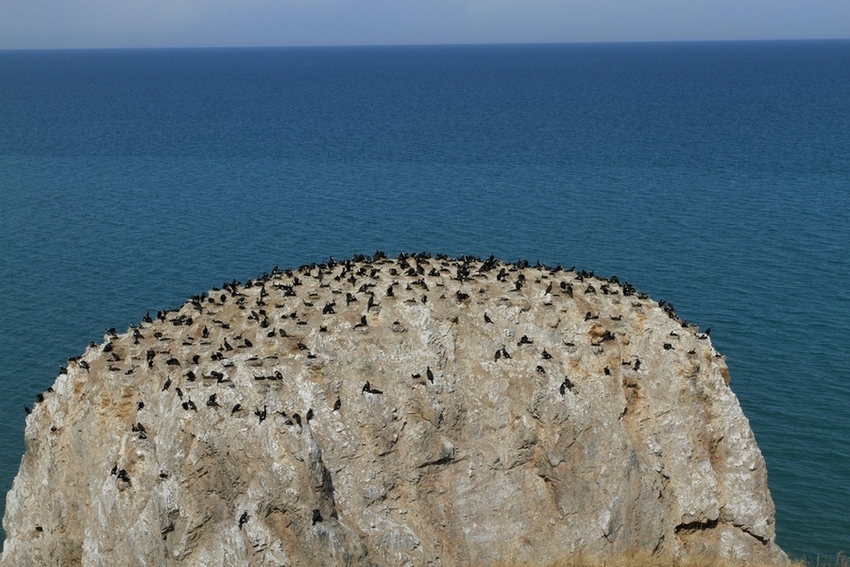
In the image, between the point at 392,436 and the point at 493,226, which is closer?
the point at 392,436

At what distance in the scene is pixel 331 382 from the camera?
A: 3403cm

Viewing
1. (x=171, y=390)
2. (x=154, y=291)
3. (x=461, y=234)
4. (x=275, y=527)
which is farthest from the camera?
(x=461, y=234)

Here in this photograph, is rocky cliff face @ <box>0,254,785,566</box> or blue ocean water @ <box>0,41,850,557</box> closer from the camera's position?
rocky cliff face @ <box>0,254,785,566</box>

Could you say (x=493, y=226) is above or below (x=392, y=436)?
below

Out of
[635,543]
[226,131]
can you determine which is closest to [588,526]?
[635,543]

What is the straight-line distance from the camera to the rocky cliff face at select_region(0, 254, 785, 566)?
31.8m

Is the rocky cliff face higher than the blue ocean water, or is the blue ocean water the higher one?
the rocky cliff face

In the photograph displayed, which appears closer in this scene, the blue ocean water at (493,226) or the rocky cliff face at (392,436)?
the rocky cliff face at (392,436)

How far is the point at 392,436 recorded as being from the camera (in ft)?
112

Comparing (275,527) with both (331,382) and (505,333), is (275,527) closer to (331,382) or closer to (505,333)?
(331,382)

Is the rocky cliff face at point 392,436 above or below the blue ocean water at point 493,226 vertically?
above

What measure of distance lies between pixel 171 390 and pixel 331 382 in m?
5.28

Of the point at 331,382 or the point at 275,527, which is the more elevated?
the point at 331,382

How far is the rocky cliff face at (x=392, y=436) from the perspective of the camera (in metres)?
31.8
